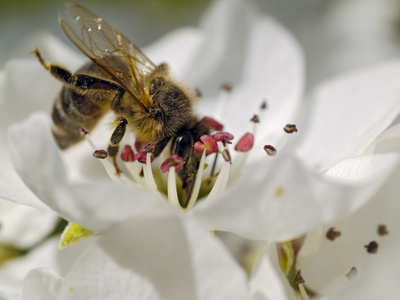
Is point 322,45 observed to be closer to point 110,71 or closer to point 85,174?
point 85,174

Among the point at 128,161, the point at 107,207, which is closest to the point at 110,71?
the point at 128,161

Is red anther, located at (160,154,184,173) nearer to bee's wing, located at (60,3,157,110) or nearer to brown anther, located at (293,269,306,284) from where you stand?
bee's wing, located at (60,3,157,110)

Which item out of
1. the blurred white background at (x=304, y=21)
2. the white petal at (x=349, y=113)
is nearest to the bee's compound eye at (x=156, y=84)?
the white petal at (x=349, y=113)

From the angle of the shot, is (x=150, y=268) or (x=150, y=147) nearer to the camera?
(x=150, y=268)

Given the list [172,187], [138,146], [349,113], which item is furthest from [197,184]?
[349,113]

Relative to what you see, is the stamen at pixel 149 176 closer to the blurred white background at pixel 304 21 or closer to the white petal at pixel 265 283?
the white petal at pixel 265 283

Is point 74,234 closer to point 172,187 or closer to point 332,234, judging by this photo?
point 172,187

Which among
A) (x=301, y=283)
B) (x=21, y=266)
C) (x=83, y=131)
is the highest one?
(x=83, y=131)

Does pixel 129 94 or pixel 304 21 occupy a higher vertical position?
pixel 129 94
